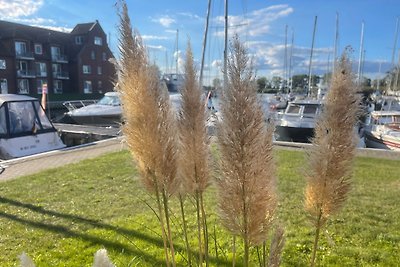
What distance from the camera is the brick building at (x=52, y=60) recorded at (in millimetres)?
43250

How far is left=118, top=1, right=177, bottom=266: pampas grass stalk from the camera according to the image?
4.83 ft

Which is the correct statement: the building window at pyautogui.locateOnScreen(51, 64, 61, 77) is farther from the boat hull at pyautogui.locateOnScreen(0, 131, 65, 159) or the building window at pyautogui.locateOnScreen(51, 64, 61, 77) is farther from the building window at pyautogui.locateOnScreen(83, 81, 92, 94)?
the boat hull at pyautogui.locateOnScreen(0, 131, 65, 159)

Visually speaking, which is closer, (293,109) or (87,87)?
(293,109)

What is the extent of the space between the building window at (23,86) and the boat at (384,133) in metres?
40.7

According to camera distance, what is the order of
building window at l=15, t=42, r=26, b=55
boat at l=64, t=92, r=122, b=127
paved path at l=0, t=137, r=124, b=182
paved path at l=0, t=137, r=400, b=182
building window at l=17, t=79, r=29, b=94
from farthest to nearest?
1. building window at l=17, t=79, r=29, b=94
2. building window at l=15, t=42, r=26, b=55
3. boat at l=64, t=92, r=122, b=127
4. paved path at l=0, t=137, r=400, b=182
5. paved path at l=0, t=137, r=124, b=182

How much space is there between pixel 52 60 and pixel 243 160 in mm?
52419

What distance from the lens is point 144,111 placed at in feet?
4.84

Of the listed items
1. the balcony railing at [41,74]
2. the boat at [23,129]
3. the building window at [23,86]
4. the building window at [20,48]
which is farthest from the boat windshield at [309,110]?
the balcony railing at [41,74]

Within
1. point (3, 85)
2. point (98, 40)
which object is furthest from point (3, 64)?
point (98, 40)

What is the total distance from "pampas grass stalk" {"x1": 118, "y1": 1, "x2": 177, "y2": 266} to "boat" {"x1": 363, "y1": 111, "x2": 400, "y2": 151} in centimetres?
1504

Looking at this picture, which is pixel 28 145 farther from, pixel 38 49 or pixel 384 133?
pixel 38 49

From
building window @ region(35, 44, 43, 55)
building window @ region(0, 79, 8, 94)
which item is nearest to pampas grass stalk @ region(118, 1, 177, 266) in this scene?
building window @ region(0, 79, 8, 94)

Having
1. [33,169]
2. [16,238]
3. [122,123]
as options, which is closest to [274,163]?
[122,123]

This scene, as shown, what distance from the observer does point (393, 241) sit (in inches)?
177
